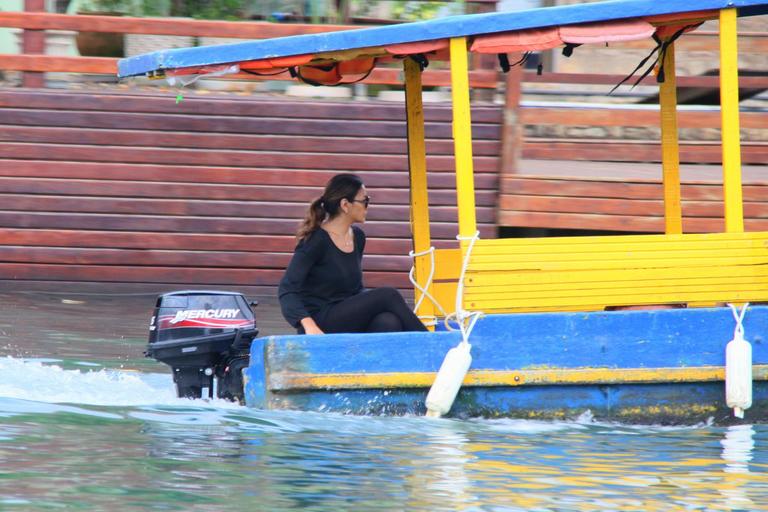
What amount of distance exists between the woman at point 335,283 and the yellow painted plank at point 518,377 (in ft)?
1.26

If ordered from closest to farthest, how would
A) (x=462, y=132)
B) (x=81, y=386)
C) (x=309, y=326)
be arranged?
(x=462, y=132)
(x=309, y=326)
(x=81, y=386)

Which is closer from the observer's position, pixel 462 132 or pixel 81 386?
pixel 462 132

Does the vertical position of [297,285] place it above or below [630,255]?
below

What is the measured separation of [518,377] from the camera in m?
5.63

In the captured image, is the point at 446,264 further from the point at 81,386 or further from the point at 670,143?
the point at 81,386

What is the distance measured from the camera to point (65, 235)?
10805 mm

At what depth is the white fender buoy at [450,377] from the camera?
18.1ft

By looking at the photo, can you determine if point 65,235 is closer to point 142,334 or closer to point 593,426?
point 142,334

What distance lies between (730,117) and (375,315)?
6.34ft

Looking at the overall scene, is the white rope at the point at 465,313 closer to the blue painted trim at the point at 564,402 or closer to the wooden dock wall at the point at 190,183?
the blue painted trim at the point at 564,402

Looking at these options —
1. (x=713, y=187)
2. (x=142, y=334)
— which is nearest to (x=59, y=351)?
(x=142, y=334)

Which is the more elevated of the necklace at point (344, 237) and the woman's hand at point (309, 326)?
the necklace at point (344, 237)

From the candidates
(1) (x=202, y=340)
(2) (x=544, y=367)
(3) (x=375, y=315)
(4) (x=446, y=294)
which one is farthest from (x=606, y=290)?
(1) (x=202, y=340)

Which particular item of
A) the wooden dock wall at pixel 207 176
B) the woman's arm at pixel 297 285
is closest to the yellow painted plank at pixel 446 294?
the woman's arm at pixel 297 285
